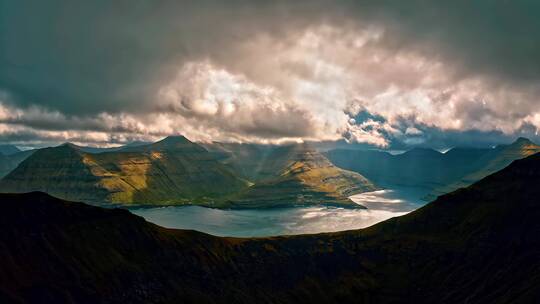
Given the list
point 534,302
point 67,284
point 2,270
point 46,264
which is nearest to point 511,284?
point 534,302

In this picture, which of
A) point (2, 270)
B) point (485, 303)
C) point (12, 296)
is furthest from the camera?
point (485, 303)

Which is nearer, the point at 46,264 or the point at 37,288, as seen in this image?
the point at 37,288

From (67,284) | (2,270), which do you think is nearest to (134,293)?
(67,284)

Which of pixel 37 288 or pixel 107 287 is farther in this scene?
pixel 107 287

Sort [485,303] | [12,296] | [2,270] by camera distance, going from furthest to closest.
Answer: [485,303], [2,270], [12,296]

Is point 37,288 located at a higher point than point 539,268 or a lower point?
lower

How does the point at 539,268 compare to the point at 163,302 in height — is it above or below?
above

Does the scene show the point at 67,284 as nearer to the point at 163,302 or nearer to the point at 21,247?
the point at 21,247

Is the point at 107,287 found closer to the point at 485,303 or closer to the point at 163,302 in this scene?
the point at 163,302
